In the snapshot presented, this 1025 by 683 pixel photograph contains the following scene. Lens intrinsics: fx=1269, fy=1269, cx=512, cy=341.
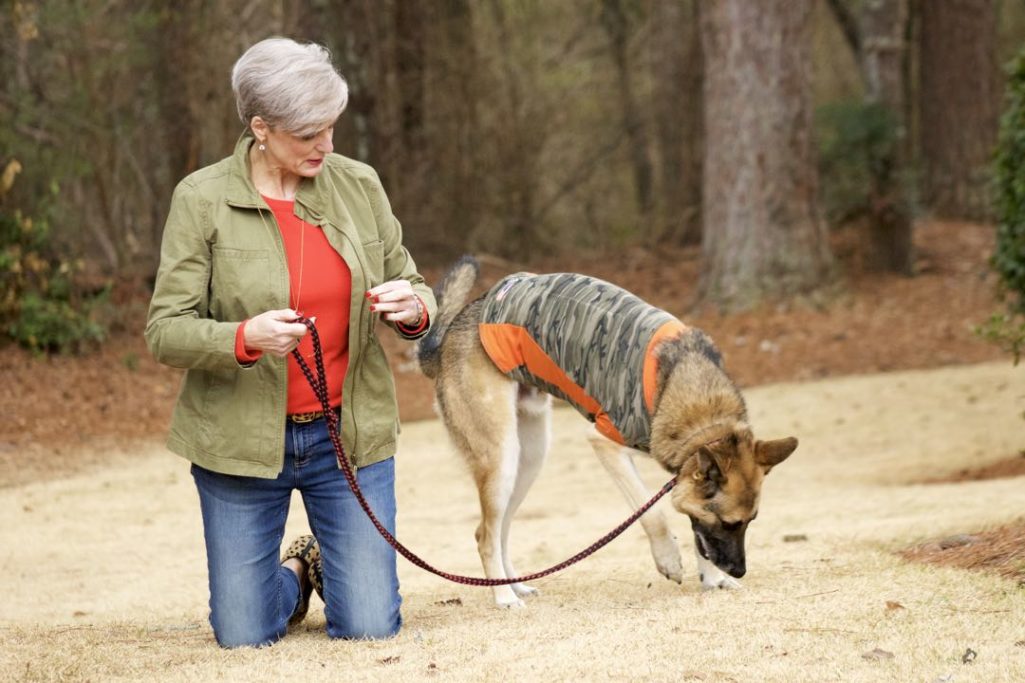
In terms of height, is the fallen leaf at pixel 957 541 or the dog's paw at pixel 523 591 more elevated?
the fallen leaf at pixel 957 541

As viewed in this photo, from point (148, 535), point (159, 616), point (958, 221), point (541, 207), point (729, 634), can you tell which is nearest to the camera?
point (729, 634)

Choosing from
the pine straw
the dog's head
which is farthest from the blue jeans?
the pine straw

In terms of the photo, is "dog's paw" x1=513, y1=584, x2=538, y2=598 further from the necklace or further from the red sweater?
the necklace

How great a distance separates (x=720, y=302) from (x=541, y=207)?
21.6ft

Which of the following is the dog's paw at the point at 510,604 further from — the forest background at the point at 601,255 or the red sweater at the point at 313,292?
the red sweater at the point at 313,292

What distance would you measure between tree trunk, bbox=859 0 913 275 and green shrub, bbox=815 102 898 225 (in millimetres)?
24

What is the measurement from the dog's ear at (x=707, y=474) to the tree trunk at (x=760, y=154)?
30.6ft

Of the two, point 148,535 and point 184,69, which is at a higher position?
point 184,69

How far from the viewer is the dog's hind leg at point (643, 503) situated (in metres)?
5.45

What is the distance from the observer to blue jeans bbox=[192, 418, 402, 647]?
490cm

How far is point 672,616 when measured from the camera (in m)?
4.82

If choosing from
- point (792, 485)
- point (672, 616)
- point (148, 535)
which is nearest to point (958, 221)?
point (792, 485)

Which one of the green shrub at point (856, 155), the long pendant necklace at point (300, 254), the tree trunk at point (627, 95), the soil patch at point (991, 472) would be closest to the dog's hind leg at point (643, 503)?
the long pendant necklace at point (300, 254)

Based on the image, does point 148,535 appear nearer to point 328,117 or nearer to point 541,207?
point 328,117
